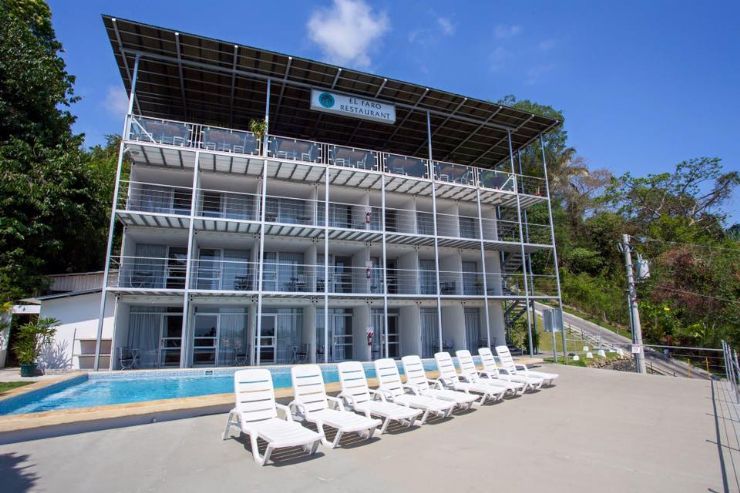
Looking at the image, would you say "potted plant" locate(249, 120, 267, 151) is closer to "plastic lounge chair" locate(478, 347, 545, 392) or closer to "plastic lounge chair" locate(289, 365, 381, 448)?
"plastic lounge chair" locate(478, 347, 545, 392)

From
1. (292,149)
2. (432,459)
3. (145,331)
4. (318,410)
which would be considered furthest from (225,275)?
(432,459)

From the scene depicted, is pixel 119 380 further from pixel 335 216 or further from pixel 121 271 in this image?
pixel 335 216

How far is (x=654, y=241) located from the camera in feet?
86.6

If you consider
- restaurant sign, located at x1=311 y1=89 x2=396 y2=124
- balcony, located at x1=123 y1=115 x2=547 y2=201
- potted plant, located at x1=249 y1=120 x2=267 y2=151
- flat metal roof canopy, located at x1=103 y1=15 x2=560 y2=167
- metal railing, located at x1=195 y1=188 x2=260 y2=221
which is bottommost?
metal railing, located at x1=195 y1=188 x2=260 y2=221

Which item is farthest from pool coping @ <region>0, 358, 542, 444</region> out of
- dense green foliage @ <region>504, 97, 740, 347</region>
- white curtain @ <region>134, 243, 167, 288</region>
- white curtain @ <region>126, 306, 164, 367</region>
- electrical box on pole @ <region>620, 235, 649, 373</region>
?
dense green foliage @ <region>504, 97, 740, 347</region>

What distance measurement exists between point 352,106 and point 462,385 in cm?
1111

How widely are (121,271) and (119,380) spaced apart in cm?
339

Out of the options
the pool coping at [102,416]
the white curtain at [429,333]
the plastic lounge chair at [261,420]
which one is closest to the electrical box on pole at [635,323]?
the white curtain at [429,333]

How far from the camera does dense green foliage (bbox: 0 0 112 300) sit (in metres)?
14.1

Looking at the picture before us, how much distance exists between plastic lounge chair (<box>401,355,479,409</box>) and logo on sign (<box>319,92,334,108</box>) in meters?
10.4

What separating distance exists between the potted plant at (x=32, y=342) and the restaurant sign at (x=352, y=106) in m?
10.8

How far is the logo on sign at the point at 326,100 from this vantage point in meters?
14.8

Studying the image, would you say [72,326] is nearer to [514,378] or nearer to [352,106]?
[352,106]

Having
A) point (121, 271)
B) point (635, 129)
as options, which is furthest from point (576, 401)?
point (635, 129)
